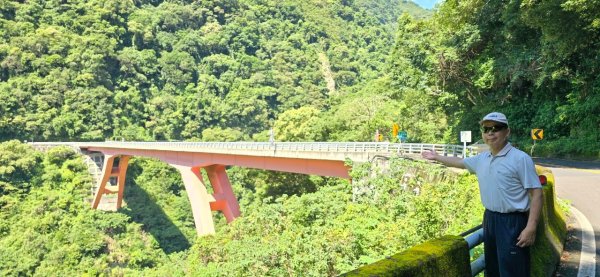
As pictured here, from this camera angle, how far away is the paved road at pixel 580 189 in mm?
6165

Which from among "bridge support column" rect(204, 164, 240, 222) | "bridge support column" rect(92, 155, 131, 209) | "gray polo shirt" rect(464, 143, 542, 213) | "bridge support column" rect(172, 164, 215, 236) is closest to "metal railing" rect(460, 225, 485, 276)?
"gray polo shirt" rect(464, 143, 542, 213)

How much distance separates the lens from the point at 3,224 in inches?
1686

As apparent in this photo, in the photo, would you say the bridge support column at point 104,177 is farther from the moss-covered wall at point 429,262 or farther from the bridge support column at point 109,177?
the moss-covered wall at point 429,262

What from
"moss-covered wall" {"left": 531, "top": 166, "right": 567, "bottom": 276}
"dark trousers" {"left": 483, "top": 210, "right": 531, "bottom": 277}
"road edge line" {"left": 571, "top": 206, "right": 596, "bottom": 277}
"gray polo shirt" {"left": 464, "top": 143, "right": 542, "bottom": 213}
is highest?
"gray polo shirt" {"left": 464, "top": 143, "right": 542, "bottom": 213}

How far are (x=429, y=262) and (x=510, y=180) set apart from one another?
0.86 metres

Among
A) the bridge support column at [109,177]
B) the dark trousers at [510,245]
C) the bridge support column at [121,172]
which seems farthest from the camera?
the bridge support column at [121,172]

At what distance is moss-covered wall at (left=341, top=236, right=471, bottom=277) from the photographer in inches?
85.8

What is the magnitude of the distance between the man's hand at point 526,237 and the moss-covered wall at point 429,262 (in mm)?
353

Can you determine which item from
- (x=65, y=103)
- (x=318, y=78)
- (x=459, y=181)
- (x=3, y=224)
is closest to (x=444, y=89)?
(x=459, y=181)

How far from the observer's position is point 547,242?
15.9ft

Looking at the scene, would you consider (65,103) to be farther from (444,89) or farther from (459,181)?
(459,181)

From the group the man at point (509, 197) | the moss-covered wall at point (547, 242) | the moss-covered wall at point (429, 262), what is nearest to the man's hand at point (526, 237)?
the man at point (509, 197)

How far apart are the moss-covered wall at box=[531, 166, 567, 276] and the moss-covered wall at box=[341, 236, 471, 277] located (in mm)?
1582

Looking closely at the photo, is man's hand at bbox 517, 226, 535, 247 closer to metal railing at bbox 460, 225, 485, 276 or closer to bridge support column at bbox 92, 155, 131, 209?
metal railing at bbox 460, 225, 485, 276
